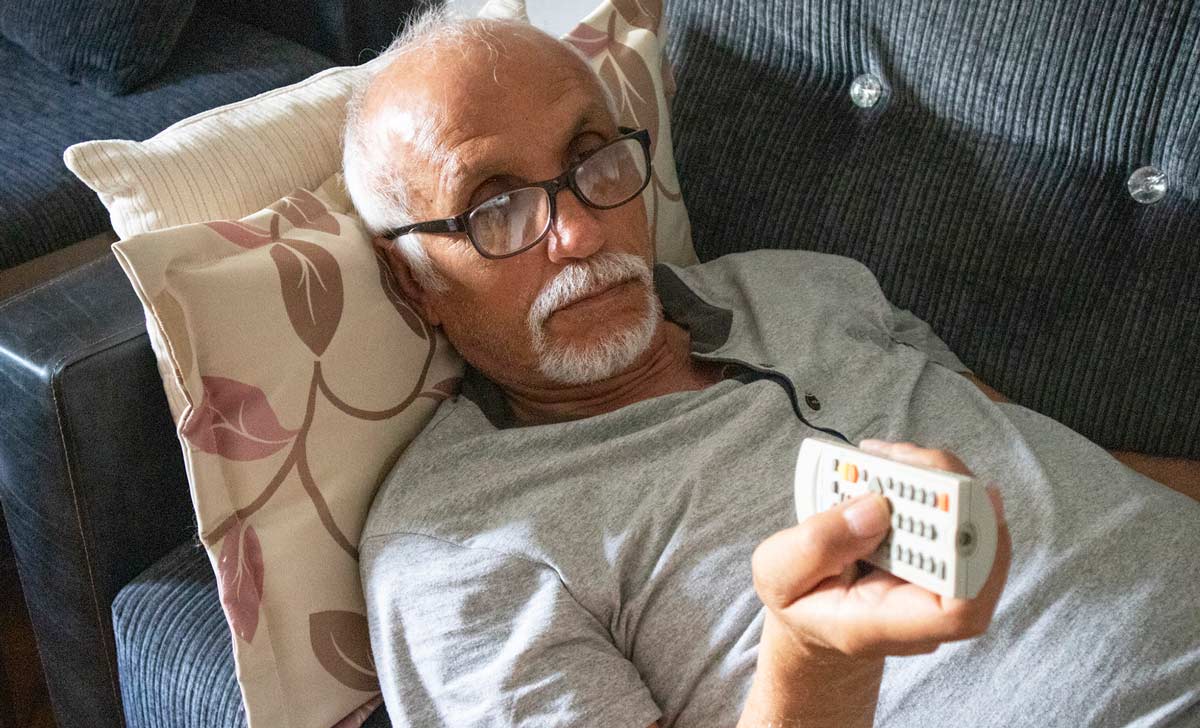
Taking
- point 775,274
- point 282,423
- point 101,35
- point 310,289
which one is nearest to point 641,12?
point 775,274

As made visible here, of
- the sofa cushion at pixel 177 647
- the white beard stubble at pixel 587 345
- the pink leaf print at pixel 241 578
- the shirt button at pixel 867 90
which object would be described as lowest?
Answer: the sofa cushion at pixel 177 647

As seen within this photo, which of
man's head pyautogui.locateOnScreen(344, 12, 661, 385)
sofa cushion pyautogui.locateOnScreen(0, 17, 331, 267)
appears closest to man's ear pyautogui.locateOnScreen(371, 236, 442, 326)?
man's head pyautogui.locateOnScreen(344, 12, 661, 385)

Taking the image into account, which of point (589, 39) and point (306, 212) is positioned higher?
point (589, 39)

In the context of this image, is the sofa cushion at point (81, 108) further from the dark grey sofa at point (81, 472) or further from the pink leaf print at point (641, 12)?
the pink leaf print at point (641, 12)

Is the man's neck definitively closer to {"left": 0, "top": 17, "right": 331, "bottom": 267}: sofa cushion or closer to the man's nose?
the man's nose

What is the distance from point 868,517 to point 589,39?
98cm

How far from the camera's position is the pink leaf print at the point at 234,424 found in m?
1.04

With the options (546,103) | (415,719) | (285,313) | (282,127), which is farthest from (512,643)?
(282,127)

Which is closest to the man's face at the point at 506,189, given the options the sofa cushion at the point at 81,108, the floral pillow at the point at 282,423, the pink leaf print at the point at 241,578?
the floral pillow at the point at 282,423

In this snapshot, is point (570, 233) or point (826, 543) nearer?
point (826, 543)

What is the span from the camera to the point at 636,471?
1112 millimetres

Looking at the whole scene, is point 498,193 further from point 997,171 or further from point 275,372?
point 997,171

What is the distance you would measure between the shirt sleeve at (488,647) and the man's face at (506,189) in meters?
0.27

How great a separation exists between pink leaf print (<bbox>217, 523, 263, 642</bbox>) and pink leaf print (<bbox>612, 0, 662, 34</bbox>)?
881 millimetres
